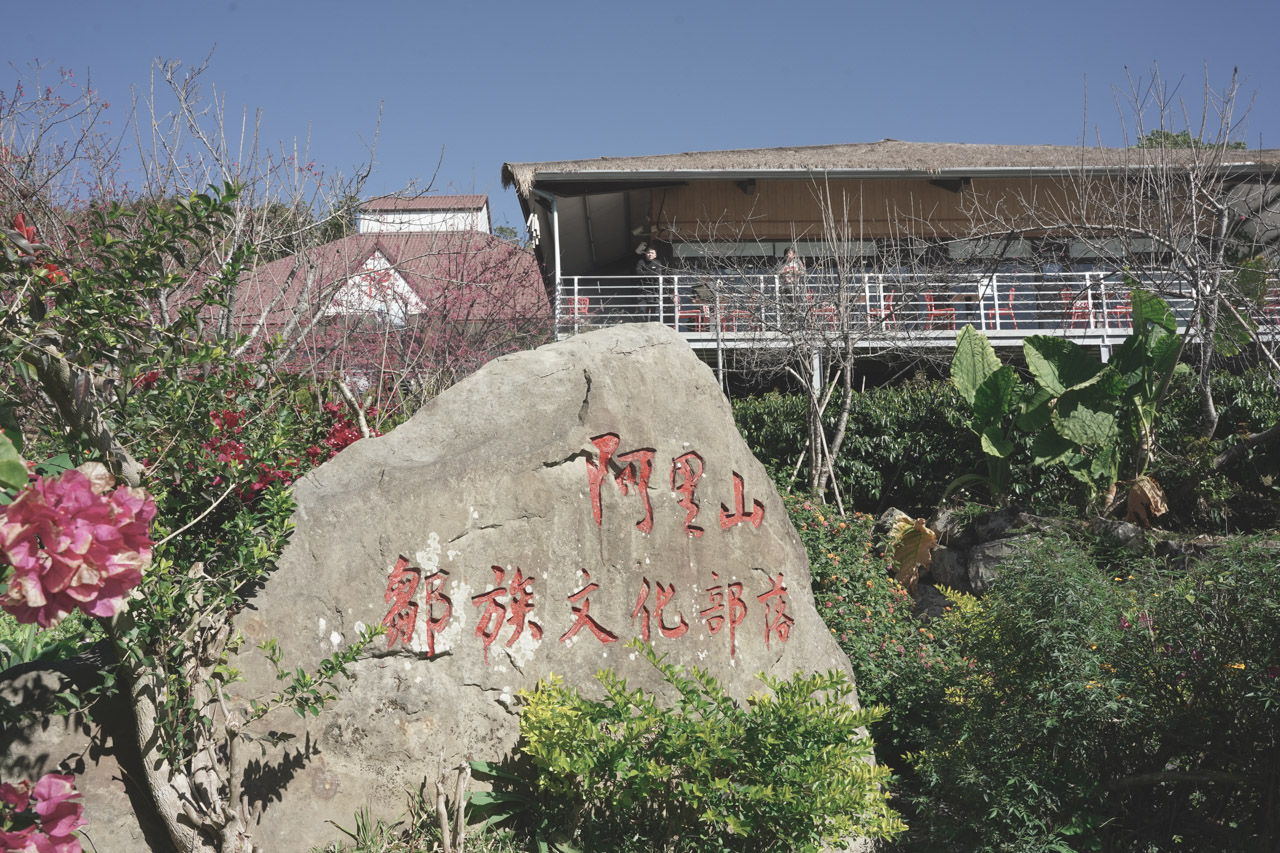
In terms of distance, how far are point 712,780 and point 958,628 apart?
1.80 meters

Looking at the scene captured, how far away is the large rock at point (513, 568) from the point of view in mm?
3963

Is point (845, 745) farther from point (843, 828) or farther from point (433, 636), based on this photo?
point (433, 636)

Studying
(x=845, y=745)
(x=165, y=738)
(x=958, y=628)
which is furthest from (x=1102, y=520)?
(x=165, y=738)

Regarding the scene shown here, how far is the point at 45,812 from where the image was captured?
2.07 metres

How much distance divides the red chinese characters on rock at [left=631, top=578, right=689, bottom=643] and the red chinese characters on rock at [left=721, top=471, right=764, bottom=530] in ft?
1.56

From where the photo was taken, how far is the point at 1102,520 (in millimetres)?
8461

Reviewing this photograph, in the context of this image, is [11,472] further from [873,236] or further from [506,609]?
[873,236]

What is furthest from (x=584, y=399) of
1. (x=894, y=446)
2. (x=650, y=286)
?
(x=650, y=286)

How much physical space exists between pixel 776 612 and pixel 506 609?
55.4 inches

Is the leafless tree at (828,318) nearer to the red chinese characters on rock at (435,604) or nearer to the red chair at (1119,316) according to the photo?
the red chair at (1119,316)

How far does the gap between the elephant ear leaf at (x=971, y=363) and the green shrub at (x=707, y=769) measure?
6638 mm

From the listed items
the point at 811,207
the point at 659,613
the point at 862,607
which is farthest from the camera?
the point at 811,207

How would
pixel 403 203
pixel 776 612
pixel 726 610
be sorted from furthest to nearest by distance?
pixel 403 203 → pixel 776 612 → pixel 726 610

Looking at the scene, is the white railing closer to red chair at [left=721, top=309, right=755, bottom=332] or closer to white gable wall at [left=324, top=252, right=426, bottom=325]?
red chair at [left=721, top=309, right=755, bottom=332]
